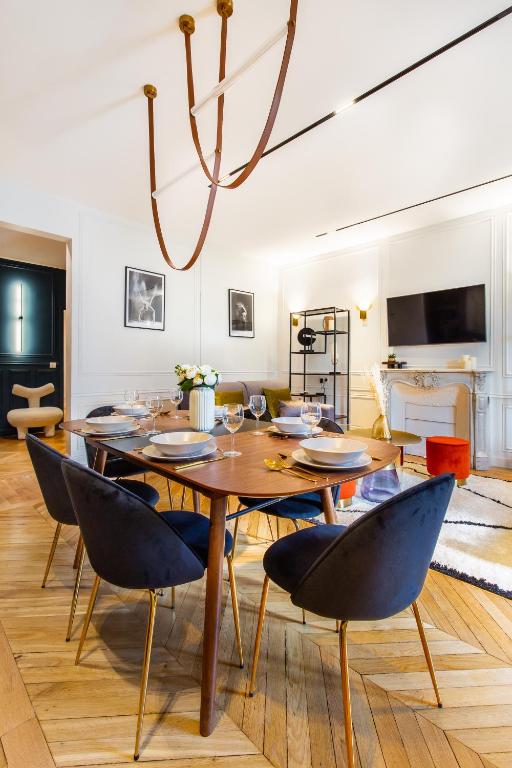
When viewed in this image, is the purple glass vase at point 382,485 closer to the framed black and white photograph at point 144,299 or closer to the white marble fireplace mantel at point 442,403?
the white marble fireplace mantel at point 442,403

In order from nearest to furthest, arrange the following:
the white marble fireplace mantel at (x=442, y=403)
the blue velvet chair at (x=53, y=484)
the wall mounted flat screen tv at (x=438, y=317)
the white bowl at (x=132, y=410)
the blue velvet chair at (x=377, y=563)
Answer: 1. the blue velvet chair at (x=377, y=563)
2. the blue velvet chair at (x=53, y=484)
3. the white bowl at (x=132, y=410)
4. the white marble fireplace mantel at (x=442, y=403)
5. the wall mounted flat screen tv at (x=438, y=317)

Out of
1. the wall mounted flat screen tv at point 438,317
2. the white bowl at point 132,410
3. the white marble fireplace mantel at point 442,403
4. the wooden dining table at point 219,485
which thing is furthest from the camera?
the wall mounted flat screen tv at point 438,317

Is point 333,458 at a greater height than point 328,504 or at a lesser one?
greater

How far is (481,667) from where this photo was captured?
53.6 inches

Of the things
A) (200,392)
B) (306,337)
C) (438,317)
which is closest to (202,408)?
(200,392)

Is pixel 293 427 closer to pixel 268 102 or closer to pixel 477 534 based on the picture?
pixel 477 534

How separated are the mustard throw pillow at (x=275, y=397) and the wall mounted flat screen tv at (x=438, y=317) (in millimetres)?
1534

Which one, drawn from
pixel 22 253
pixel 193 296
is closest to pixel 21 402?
pixel 22 253

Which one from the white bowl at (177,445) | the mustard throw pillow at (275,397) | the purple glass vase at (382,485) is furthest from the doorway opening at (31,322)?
the white bowl at (177,445)

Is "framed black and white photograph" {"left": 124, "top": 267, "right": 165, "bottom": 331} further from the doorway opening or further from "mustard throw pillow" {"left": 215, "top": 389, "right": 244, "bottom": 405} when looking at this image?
the doorway opening

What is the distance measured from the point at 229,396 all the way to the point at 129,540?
3.65 m

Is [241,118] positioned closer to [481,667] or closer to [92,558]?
[92,558]

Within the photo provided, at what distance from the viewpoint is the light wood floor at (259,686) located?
105 cm

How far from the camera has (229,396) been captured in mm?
4703
